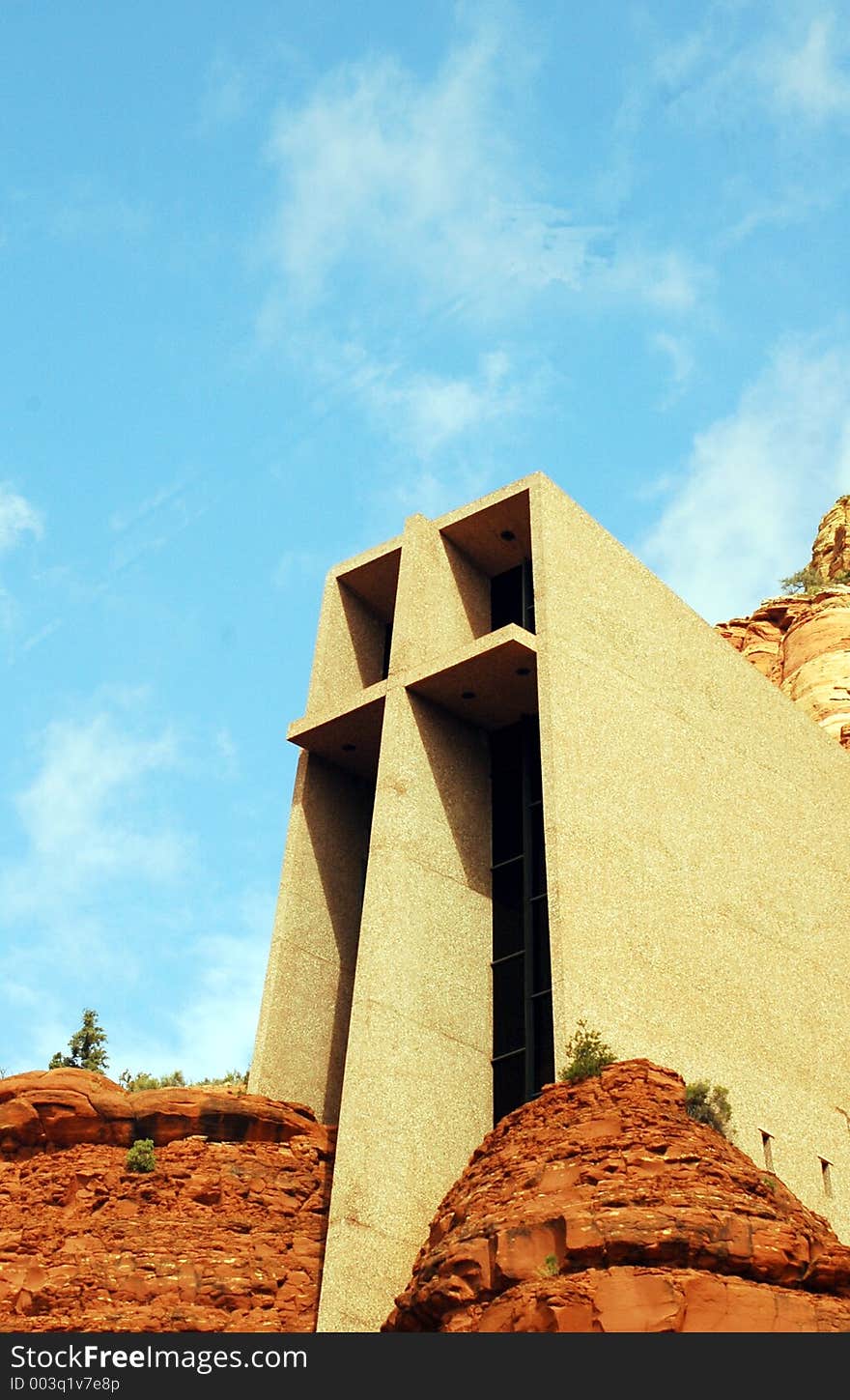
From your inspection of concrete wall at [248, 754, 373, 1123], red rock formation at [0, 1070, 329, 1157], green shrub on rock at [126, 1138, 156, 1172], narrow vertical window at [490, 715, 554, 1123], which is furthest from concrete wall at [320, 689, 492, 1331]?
concrete wall at [248, 754, 373, 1123]

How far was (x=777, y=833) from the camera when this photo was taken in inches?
1013

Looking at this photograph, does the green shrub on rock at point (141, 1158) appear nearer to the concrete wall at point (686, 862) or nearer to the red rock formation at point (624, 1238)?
the red rock formation at point (624, 1238)

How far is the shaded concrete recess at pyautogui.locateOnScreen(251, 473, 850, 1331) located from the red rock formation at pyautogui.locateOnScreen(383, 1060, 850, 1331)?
1.53 meters

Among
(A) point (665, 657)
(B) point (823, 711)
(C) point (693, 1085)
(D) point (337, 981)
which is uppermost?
(B) point (823, 711)

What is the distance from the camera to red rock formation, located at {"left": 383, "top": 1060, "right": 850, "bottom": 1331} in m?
13.8

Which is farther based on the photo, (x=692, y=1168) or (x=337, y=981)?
(x=337, y=981)

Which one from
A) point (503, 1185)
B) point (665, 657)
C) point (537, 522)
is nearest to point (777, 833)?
point (665, 657)

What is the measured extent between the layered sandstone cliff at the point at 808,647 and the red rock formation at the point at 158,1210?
18.4 m

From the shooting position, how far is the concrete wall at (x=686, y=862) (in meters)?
20.2

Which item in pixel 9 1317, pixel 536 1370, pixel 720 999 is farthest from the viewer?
Answer: pixel 720 999

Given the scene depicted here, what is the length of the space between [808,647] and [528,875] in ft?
69.1

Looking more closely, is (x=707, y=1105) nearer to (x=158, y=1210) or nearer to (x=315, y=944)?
(x=158, y=1210)

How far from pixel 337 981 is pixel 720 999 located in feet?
20.4

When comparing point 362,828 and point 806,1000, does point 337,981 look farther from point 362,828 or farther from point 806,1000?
point 806,1000
